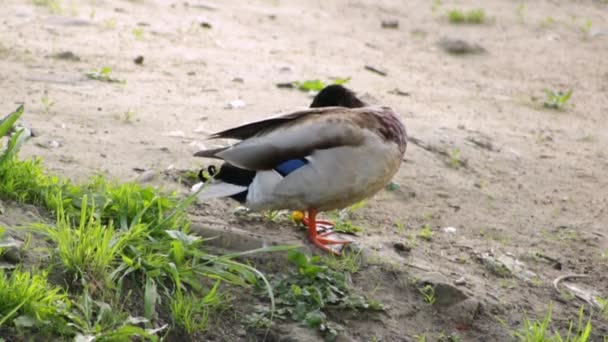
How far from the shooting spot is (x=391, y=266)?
4340mm

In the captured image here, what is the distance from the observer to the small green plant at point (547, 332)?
146 inches

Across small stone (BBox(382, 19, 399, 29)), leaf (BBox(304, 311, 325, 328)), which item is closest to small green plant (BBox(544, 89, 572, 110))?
small stone (BBox(382, 19, 399, 29))

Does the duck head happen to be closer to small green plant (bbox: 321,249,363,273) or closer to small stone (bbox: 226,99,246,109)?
small green plant (bbox: 321,249,363,273)

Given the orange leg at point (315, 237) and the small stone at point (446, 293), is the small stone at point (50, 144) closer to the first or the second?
the orange leg at point (315, 237)

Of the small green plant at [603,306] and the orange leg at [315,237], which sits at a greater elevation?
the orange leg at [315,237]

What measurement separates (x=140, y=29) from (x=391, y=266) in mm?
4708

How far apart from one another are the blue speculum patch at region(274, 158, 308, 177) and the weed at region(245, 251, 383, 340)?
38 centimetres

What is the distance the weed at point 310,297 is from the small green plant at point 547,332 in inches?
23.5

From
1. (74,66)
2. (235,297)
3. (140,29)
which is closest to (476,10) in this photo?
(140,29)

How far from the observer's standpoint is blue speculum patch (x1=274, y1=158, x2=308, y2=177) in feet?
14.0

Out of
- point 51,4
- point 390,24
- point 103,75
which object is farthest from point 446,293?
point 390,24

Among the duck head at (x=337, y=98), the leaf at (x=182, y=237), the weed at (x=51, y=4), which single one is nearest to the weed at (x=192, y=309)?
the leaf at (x=182, y=237)

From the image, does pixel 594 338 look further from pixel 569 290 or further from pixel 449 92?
pixel 449 92

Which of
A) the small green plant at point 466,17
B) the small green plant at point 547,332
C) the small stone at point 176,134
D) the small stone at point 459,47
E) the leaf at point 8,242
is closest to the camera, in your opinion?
the leaf at point 8,242
